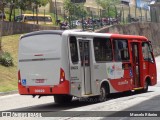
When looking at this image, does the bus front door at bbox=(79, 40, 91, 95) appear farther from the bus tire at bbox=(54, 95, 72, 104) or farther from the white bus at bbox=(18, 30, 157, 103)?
the bus tire at bbox=(54, 95, 72, 104)

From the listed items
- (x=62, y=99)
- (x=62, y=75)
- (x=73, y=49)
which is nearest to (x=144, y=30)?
(x=62, y=99)

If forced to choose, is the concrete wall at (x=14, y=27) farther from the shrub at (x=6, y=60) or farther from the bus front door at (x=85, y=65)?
the bus front door at (x=85, y=65)

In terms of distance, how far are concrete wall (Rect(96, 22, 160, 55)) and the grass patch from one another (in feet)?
51.5

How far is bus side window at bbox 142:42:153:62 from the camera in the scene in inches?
948

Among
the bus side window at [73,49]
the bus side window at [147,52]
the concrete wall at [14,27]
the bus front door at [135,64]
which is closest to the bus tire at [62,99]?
the bus side window at [73,49]

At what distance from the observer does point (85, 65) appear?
18.5 m

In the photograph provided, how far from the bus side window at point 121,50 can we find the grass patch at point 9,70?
8.30 meters

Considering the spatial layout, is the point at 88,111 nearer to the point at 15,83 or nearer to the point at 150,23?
the point at 15,83

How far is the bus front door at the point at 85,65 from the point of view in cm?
1827

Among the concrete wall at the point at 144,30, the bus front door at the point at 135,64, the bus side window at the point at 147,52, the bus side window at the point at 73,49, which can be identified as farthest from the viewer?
the concrete wall at the point at 144,30

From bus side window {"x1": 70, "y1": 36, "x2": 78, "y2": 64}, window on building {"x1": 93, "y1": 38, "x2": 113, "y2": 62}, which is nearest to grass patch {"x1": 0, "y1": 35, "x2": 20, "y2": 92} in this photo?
window on building {"x1": 93, "y1": 38, "x2": 113, "y2": 62}

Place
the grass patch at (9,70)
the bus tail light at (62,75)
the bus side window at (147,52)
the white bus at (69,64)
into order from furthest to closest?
the grass patch at (9,70), the bus side window at (147,52), the white bus at (69,64), the bus tail light at (62,75)

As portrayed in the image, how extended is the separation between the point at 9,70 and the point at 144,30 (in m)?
36.3

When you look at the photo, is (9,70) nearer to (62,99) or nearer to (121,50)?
(121,50)
